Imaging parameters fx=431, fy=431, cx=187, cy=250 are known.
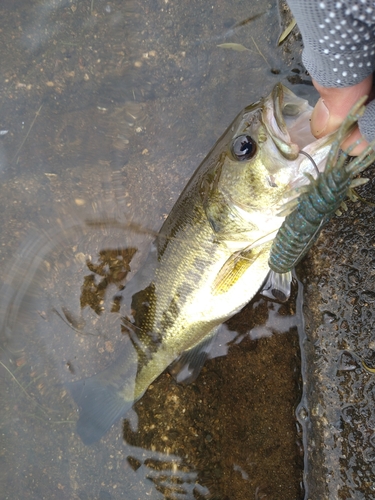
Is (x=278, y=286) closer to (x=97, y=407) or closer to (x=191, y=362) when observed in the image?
(x=191, y=362)

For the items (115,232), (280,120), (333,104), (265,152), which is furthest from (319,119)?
(115,232)

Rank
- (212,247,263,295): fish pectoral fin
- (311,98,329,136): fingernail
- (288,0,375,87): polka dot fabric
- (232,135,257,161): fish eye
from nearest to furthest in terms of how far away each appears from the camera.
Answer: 1. (288,0,375,87): polka dot fabric
2. (311,98,329,136): fingernail
3. (232,135,257,161): fish eye
4. (212,247,263,295): fish pectoral fin

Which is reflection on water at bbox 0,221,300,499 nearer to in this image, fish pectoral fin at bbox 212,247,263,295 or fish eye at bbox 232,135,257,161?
fish pectoral fin at bbox 212,247,263,295

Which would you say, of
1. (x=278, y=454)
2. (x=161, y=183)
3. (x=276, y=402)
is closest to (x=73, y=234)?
(x=161, y=183)

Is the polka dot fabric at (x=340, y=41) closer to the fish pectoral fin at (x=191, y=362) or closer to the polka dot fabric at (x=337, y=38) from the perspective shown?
A: the polka dot fabric at (x=337, y=38)

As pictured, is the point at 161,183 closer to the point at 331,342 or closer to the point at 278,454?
the point at 331,342

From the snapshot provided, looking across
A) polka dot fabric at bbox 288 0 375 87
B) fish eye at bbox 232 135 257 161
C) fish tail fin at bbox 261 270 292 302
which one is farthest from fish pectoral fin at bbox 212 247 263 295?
polka dot fabric at bbox 288 0 375 87
